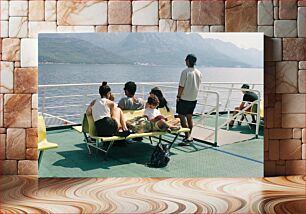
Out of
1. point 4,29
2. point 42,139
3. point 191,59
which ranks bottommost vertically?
point 42,139

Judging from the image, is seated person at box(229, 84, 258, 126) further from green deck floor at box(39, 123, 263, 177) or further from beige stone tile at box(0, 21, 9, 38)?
beige stone tile at box(0, 21, 9, 38)

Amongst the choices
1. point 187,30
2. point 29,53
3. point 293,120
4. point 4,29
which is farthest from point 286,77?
point 4,29

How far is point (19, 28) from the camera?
142 inches

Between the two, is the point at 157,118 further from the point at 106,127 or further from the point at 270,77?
the point at 270,77

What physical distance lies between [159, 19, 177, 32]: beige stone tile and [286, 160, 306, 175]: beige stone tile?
150 cm

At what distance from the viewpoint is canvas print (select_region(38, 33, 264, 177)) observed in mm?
3514

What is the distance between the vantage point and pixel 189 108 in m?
3.55

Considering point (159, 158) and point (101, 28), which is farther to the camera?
point (101, 28)

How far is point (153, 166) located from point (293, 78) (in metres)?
1.39

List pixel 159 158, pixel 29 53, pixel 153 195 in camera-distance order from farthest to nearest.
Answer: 1. pixel 29 53
2. pixel 159 158
3. pixel 153 195

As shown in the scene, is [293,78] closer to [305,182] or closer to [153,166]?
[305,182]

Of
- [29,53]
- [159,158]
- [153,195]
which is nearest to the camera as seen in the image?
[153,195]

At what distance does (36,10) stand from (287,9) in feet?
6.90

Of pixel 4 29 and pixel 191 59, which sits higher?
pixel 4 29
